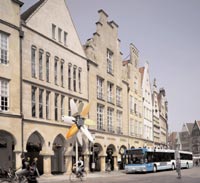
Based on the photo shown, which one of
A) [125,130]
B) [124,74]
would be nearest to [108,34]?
[124,74]

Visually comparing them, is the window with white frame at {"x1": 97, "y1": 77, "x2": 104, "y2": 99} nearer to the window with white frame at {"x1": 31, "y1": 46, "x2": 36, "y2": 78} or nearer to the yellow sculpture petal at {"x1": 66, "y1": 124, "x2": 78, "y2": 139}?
the yellow sculpture petal at {"x1": 66, "y1": 124, "x2": 78, "y2": 139}

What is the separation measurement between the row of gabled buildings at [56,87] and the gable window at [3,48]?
8 cm

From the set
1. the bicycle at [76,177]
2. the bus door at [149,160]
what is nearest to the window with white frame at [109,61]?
the bus door at [149,160]

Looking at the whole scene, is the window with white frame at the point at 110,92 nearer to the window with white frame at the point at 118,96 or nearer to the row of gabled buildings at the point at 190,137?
the window with white frame at the point at 118,96

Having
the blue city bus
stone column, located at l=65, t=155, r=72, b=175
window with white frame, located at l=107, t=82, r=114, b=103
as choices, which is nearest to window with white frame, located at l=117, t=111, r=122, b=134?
window with white frame, located at l=107, t=82, r=114, b=103

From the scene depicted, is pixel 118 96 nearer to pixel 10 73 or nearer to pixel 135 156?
pixel 135 156

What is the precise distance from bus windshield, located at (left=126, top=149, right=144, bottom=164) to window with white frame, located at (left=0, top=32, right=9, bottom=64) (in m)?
17.0

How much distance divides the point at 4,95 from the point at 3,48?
143 inches

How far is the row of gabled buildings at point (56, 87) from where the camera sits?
1164 inches

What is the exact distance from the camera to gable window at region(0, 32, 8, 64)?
94.8 feet

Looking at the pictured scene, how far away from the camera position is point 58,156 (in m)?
39.9

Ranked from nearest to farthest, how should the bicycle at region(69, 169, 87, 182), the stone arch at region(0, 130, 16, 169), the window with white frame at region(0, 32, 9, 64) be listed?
1. the bicycle at region(69, 169, 87, 182)
2. the window with white frame at region(0, 32, 9, 64)
3. the stone arch at region(0, 130, 16, 169)

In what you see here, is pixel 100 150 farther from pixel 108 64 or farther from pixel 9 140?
pixel 9 140

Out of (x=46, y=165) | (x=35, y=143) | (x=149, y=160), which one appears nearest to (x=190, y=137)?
(x=149, y=160)
